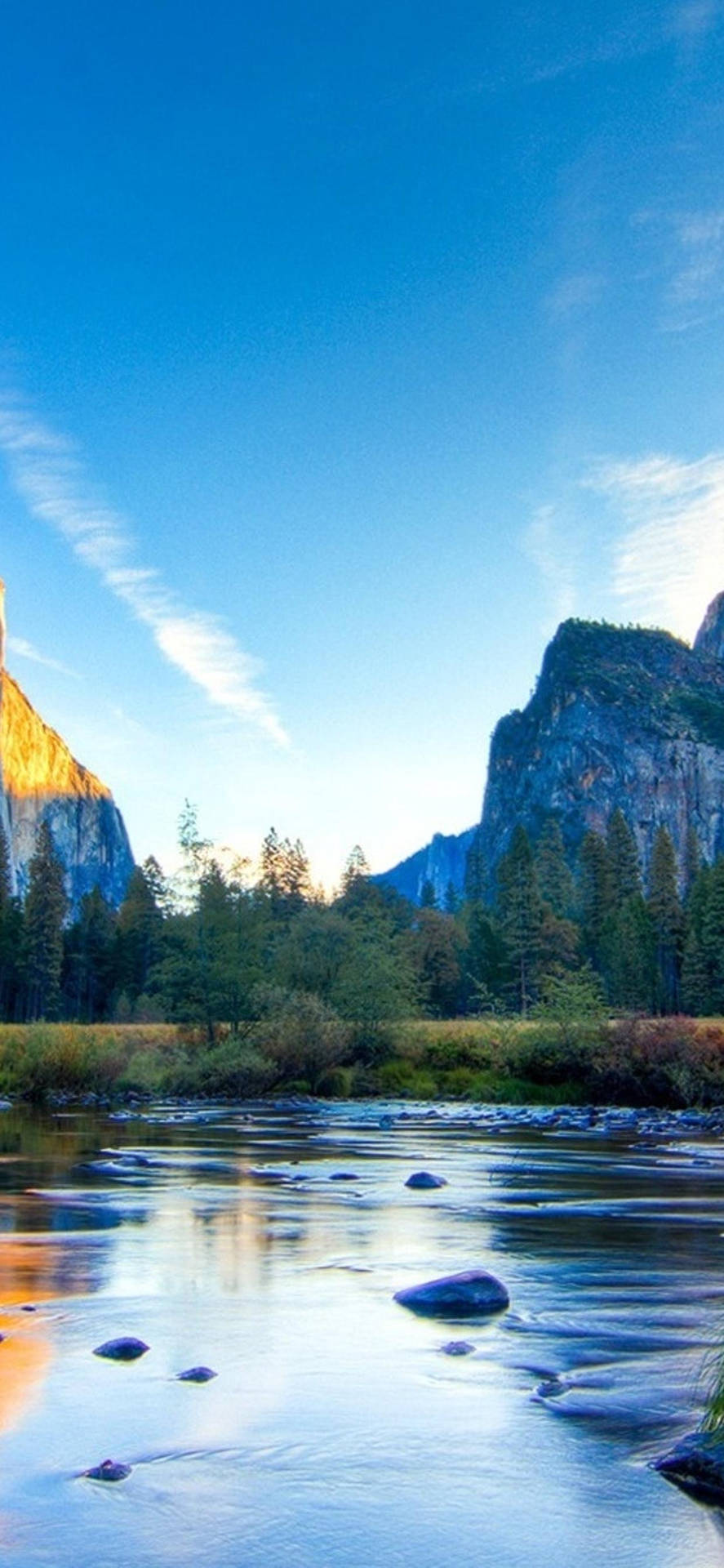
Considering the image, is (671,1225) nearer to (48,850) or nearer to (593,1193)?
(593,1193)

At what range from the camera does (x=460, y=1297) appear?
12.7 metres

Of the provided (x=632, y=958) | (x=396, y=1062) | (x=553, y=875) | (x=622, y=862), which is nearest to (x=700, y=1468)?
(x=396, y=1062)

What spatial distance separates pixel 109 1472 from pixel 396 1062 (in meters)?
46.5

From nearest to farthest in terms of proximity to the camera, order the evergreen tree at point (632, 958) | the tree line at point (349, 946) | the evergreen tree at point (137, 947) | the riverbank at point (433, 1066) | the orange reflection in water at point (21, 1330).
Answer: the orange reflection in water at point (21, 1330) → the riverbank at point (433, 1066) → the tree line at point (349, 946) → the evergreen tree at point (632, 958) → the evergreen tree at point (137, 947)

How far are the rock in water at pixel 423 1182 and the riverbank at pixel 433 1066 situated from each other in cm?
2020

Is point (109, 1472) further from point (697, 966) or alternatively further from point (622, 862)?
point (622, 862)

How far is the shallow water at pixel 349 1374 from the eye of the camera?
22.8ft

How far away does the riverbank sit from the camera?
42.6 meters

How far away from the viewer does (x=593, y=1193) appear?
2094 centimetres

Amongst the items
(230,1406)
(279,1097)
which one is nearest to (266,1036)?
(279,1097)

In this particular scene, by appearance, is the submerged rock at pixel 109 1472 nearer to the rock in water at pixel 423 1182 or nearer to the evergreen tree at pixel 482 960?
the rock in water at pixel 423 1182

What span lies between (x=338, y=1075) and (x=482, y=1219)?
33603 mm

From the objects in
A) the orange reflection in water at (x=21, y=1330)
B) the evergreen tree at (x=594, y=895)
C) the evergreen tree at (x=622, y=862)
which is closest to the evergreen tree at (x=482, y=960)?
the evergreen tree at (x=594, y=895)

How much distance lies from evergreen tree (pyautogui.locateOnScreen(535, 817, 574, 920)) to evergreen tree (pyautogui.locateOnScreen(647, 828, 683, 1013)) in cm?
2310
